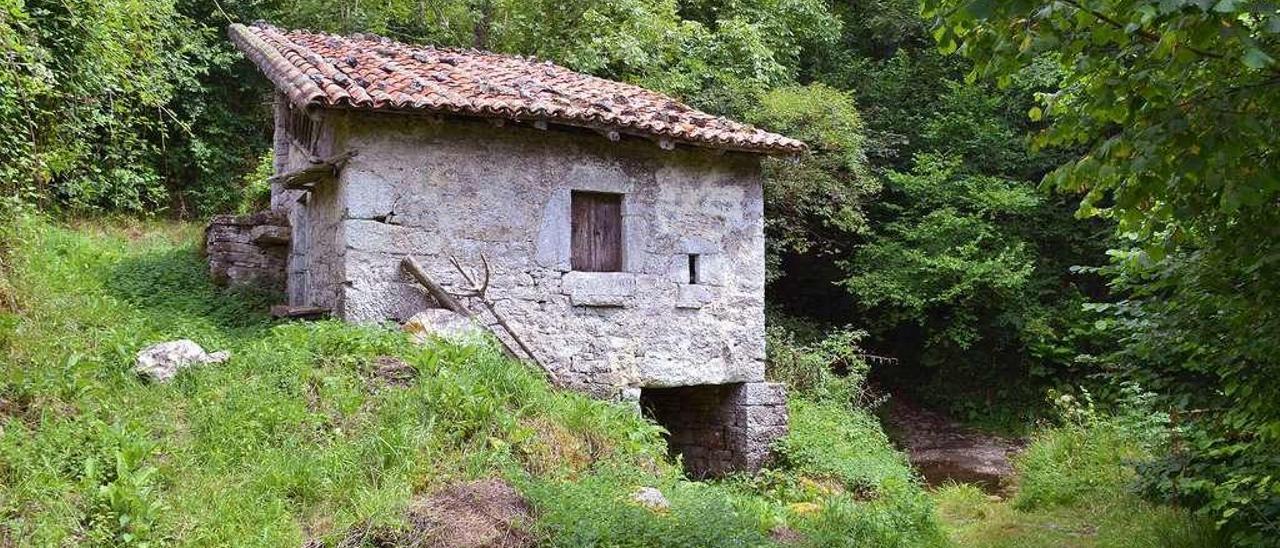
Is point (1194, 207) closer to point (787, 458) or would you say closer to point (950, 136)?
point (787, 458)

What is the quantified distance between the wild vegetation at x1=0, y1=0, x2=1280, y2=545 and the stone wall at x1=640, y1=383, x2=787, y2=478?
1.21ft

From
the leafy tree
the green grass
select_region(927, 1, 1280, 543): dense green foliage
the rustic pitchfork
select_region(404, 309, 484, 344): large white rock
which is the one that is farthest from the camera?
the leafy tree

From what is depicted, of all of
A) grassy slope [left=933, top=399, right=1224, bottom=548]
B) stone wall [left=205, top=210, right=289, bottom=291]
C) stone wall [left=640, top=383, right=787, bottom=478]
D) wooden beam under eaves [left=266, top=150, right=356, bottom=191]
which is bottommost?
grassy slope [left=933, top=399, right=1224, bottom=548]

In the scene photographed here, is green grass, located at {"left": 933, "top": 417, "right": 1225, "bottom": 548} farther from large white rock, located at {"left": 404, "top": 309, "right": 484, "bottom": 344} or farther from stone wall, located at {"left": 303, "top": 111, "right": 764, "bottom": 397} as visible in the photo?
large white rock, located at {"left": 404, "top": 309, "right": 484, "bottom": 344}

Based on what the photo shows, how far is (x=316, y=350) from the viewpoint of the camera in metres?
6.87

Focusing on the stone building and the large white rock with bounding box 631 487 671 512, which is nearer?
the large white rock with bounding box 631 487 671 512

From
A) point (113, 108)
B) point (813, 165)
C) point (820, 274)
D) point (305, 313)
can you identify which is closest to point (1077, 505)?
point (813, 165)

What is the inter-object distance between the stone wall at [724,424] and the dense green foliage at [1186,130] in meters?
4.67

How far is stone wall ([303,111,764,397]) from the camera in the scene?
7.83m

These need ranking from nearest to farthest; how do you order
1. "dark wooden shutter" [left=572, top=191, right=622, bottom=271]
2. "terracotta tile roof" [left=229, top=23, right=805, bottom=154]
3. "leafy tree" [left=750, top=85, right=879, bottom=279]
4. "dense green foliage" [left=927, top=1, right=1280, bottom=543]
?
1. "dense green foliage" [left=927, top=1, right=1280, bottom=543]
2. "terracotta tile roof" [left=229, top=23, right=805, bottom=154]
3. "dark wooden shutter" [left=572, top=191, right=622, bottom=271]
4. "leafy tree" [left=750, top=85, right=879, bottom=279]

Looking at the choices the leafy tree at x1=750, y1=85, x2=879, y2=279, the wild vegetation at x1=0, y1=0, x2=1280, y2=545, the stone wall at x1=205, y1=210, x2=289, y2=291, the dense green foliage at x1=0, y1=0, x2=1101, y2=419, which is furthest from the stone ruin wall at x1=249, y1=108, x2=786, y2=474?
the dense green foliage at x1=0, y1=0, x2=1101, y2=419

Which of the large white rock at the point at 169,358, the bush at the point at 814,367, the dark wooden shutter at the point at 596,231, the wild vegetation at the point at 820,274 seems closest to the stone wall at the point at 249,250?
the wild vegetation at the point at 820,274

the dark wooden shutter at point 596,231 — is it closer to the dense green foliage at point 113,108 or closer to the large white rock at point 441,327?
the large white rock at point 441,327

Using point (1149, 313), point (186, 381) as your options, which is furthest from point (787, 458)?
point (186, 381)
